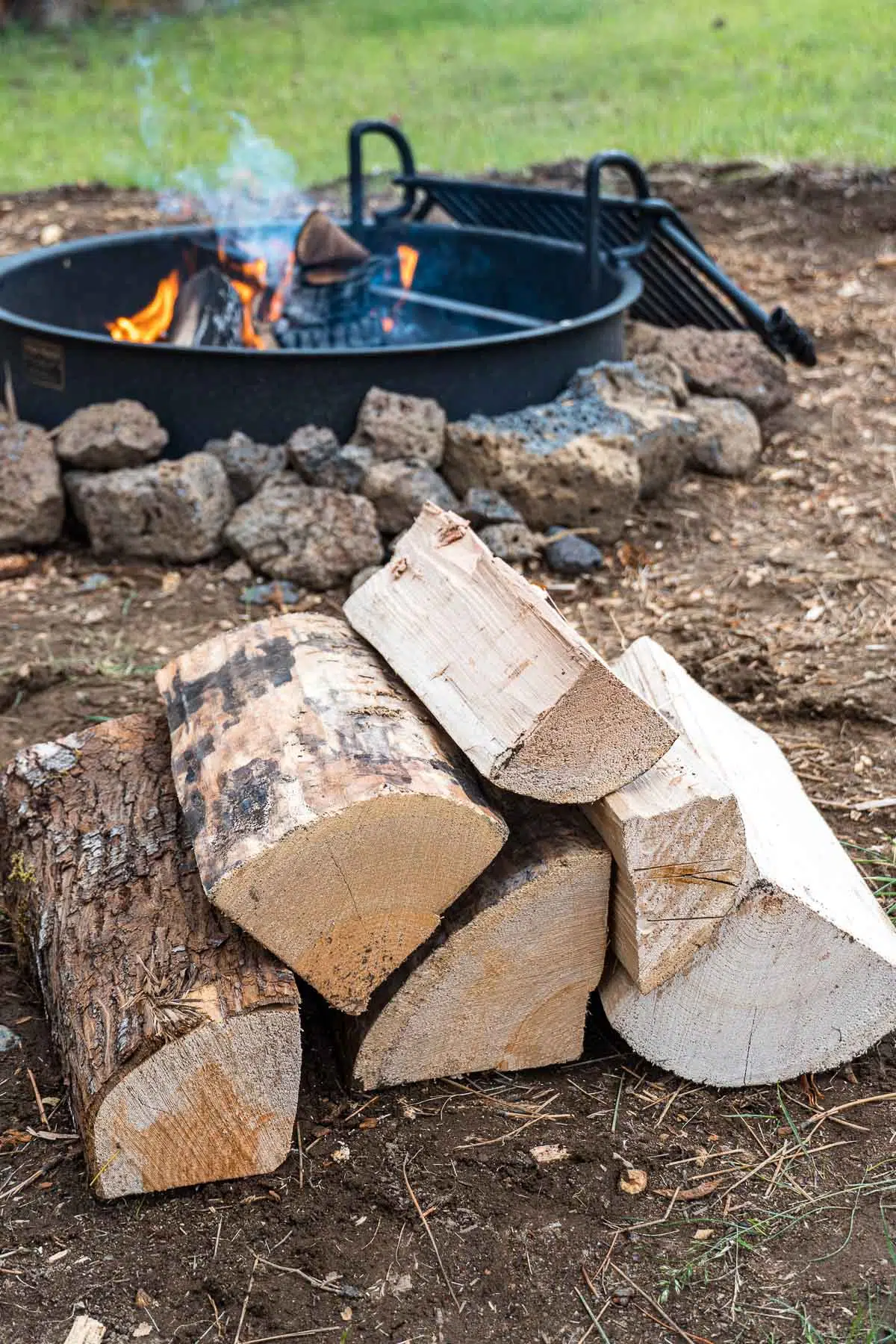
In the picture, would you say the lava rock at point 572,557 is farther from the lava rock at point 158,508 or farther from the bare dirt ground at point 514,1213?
the bare dirt ground at point 514,1213

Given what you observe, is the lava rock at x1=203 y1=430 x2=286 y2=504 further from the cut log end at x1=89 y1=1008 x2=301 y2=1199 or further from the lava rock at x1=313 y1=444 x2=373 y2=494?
the cut log end at x1=89 y1=1008 x2=301 y2=1199

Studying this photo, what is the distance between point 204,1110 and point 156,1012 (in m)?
0.20

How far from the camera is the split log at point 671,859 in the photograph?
7.25 ft

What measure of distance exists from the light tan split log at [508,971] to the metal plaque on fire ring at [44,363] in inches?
117

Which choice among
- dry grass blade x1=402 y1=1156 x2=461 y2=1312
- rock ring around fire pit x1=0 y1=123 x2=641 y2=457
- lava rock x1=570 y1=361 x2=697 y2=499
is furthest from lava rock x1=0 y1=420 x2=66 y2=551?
dry grass blade x1=402 y1=1156 x2=461 y2=1312

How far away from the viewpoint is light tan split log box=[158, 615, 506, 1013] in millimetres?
2109

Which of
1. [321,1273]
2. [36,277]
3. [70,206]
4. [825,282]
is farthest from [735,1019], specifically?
[70,206]

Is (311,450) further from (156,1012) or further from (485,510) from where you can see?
(156,1012)

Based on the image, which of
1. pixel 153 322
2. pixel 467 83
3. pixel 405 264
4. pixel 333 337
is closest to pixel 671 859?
pixel 333 337

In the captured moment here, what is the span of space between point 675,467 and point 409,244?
193 centimetres

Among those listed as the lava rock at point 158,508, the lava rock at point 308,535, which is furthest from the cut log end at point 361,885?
the lava rock at point 158,508

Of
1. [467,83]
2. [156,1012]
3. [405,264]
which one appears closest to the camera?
[156,1012]

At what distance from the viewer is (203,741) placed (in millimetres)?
2461

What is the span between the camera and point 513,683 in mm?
2270
